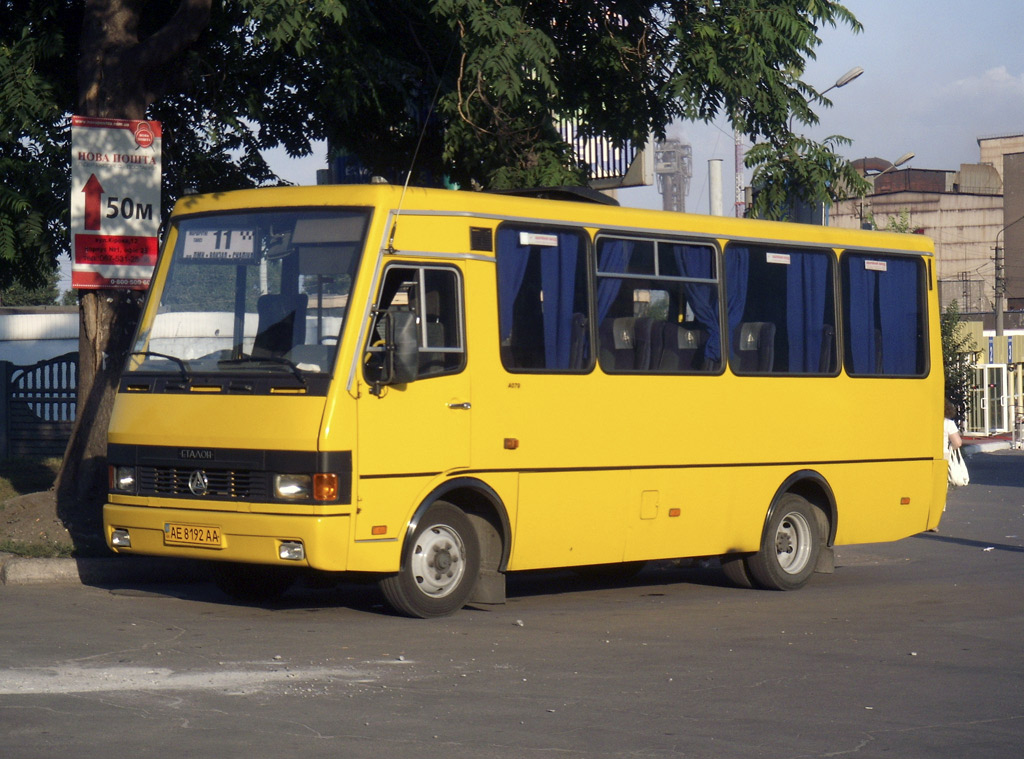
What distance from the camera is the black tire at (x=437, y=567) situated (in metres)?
10.0

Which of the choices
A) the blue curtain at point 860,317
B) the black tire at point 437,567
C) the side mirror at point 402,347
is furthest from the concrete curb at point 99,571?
the blue curtain at point 860,317

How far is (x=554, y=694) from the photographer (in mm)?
7543

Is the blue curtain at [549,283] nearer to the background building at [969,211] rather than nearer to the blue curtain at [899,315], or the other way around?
the blue curtain at [899,315]

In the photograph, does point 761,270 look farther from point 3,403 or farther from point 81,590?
point 3,403

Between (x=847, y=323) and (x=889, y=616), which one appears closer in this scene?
(x=889, y=616)

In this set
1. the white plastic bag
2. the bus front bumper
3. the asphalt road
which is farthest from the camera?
the white plastic bag

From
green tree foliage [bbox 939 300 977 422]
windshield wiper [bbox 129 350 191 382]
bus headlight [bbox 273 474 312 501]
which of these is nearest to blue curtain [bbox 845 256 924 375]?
bus headlight [bbox 273 474 312 501]

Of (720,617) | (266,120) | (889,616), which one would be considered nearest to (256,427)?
(720,617)

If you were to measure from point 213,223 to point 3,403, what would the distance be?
44.2 ft

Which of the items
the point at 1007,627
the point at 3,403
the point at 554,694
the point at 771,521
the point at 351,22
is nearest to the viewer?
the point at 554,694

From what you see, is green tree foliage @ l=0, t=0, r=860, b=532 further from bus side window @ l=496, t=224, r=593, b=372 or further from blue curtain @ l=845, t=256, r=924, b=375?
bus side window @ l=496, t=224, r=593, b=372

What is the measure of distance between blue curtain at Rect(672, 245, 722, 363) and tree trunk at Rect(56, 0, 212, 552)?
5180 millimetres

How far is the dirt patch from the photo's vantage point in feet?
42.1

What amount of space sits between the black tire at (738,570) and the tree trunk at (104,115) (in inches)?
220
